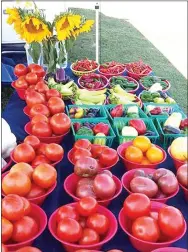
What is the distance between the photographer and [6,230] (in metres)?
0.92

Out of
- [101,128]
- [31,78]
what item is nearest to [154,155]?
[101,128]

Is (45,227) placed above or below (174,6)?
below

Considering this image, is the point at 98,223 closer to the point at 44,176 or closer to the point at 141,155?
the point at 44,176

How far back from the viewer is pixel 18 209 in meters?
0.95

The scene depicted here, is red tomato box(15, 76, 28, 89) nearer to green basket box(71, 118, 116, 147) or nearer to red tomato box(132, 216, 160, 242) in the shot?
green basket box(71, 118, 116, 147)

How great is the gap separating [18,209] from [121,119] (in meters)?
0.79

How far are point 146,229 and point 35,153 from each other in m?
0.56

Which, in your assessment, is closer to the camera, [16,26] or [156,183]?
[156,183]

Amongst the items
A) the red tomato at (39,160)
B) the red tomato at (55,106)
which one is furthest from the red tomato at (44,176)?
the red tomato at (55,106)

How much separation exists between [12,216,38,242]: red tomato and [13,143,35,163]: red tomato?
0.32 meters

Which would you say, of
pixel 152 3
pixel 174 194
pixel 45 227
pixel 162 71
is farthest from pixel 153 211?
pixel 162 71

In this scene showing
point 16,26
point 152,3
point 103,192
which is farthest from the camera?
point 16,26

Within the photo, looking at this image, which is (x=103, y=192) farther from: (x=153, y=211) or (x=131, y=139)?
(x=131, y=139)

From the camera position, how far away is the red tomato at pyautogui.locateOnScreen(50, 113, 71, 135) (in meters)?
1.50
